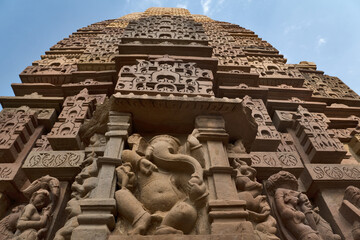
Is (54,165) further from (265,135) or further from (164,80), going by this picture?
(265,135)

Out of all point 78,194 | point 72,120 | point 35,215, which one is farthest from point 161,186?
point 72,120

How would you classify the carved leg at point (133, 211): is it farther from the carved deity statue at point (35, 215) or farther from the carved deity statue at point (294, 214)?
the carved deity statue at point (294, 214)

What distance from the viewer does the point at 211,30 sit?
430 inches

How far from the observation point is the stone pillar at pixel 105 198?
6.78 ft

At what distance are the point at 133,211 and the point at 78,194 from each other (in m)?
0.81

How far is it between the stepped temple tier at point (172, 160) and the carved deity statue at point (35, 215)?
1cm

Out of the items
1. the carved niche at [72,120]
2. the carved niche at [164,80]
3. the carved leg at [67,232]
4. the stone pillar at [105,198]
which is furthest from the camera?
the carved niche at [72,120]

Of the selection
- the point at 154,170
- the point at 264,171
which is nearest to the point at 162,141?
the point at 154,170

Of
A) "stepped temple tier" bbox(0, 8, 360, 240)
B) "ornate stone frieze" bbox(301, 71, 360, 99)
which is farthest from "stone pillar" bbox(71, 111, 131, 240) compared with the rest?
"ornate stone frieze" bbox(301, 71, 360, 99)

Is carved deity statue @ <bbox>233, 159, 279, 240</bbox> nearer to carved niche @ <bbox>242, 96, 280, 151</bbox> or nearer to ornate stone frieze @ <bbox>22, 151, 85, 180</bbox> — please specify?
carved niche @ <bbox>242, 96, 280, 151</bbox>

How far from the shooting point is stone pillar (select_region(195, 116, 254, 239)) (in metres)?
2.12

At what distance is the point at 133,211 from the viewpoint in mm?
2252

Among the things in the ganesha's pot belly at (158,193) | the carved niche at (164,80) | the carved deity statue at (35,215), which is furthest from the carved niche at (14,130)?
the ganesha's pot belly at (158,193)

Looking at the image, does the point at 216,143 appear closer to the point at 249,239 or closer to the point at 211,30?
the point at 249,239
